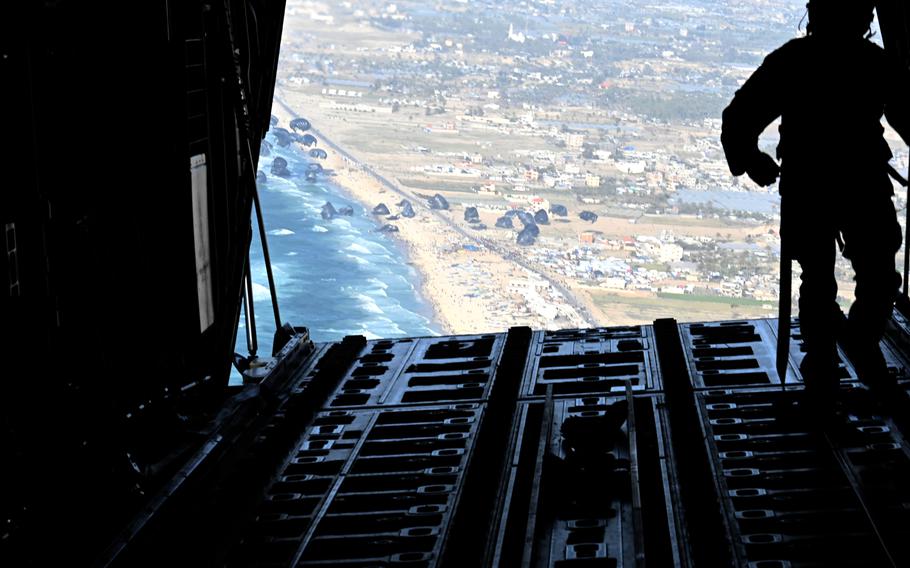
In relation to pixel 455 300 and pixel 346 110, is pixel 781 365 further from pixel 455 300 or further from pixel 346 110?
pixel 346 110

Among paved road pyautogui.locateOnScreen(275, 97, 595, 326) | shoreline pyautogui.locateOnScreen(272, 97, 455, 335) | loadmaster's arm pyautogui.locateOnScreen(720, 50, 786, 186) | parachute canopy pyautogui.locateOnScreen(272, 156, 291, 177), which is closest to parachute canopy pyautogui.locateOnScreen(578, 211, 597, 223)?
paved road pyautogui.locateOnScreen(275, 97, 595, 326)

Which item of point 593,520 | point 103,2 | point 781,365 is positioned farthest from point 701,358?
point 103,2

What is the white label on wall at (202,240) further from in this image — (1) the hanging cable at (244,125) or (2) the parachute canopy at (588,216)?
(2) the parachute canopy at (588,216)

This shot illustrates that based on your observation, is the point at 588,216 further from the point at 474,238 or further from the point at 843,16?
the point at 843,16

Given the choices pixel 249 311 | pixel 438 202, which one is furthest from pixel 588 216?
pixel 249 311

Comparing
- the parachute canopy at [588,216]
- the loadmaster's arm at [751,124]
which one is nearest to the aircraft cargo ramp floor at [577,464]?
the loadmaster's arm at [751,124]
